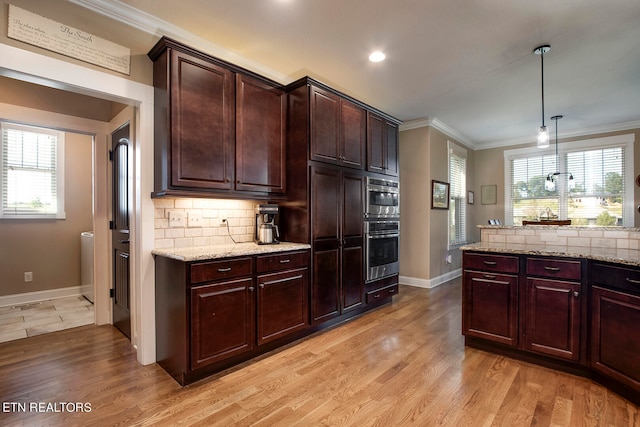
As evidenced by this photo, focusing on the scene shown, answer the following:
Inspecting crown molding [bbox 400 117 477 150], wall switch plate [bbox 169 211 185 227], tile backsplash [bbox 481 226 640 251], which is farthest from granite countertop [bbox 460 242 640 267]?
crown molding [bbox 400 117 477 150]

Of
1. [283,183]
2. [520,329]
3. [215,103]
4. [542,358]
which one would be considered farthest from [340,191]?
[542,358]

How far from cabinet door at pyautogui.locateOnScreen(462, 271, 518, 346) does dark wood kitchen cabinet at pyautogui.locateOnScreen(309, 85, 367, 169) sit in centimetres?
174

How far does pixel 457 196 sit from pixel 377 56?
383 centimetres

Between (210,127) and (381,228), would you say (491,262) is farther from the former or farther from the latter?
(210,127)

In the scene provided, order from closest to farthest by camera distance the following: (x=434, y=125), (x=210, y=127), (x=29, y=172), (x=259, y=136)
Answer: (x=210, y=127) → (x=259, y=136) → (x=29, y=172) → (x=434, y=125)

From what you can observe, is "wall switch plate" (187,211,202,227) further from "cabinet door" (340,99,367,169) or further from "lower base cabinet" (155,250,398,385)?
"cabinet door" (340,99,367,169)

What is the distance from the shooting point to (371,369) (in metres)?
2.46

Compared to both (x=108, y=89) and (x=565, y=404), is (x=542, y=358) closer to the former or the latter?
(x=565, y=404)

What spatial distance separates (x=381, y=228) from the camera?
3984 mm

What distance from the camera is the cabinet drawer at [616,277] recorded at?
77.8 inches

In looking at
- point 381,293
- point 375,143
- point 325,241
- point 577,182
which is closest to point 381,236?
point 381,293

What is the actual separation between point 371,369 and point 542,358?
1388 millimetres

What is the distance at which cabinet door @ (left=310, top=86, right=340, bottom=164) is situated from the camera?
314cm

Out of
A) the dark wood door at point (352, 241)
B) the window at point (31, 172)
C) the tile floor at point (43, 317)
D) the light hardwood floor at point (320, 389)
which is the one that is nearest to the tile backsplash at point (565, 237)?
the light hardwood floor at point (320, 389)
